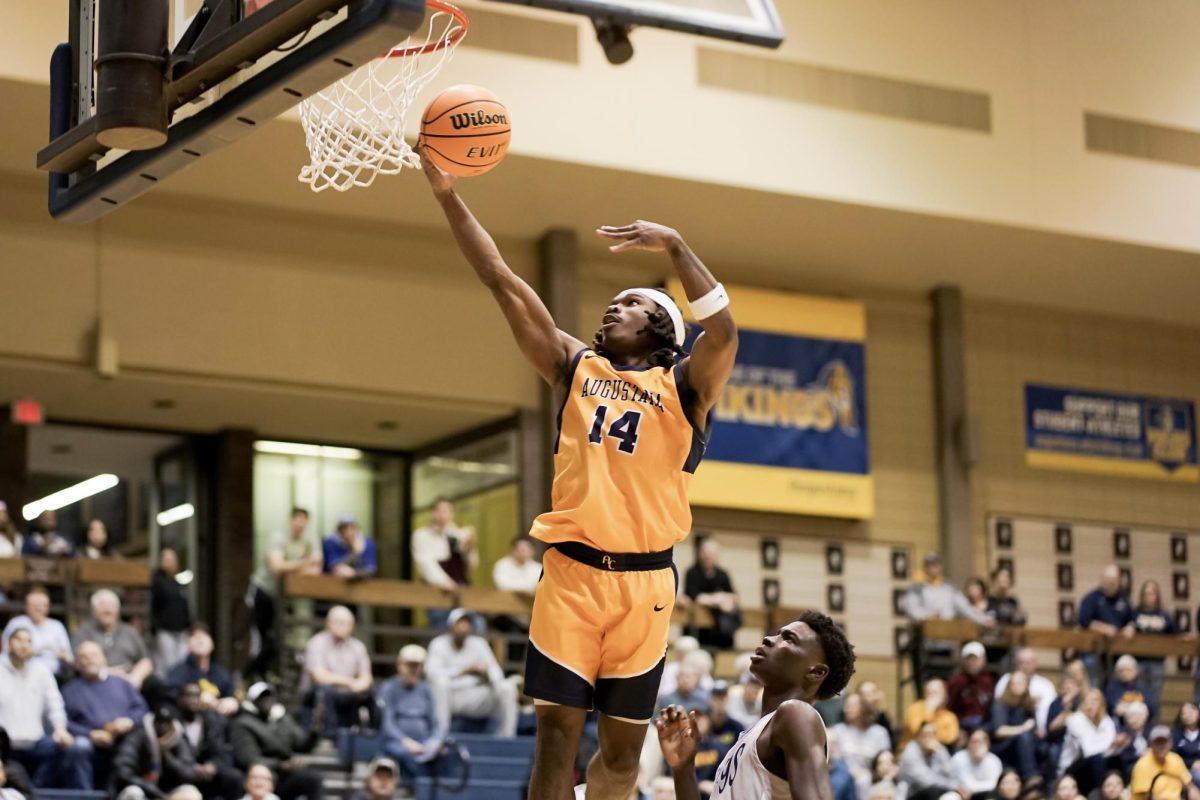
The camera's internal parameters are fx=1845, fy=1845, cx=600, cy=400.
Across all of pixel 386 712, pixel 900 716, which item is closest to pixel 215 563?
pixel 386 712

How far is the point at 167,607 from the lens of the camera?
16656 millimetres

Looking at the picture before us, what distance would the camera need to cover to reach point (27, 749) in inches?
530

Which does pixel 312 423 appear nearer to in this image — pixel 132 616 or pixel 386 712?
pixel 132 616

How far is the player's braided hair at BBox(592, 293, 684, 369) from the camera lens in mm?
6438

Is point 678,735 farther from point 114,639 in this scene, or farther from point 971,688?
point 971,688

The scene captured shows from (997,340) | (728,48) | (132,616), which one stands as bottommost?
(132,616)

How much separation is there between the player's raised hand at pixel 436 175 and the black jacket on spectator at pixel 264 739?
817 cm

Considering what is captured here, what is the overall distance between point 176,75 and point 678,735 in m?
2.82

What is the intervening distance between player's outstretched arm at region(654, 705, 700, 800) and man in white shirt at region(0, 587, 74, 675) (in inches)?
352

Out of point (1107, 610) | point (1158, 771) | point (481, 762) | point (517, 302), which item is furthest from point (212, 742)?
point (1107, 610)

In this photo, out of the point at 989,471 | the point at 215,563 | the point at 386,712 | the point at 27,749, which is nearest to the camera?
the point at 27,749

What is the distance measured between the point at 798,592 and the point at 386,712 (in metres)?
7.58

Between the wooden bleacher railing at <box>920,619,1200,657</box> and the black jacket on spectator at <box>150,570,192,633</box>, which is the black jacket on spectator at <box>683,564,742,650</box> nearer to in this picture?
the wooden bleacher railing at <box>920,619,1200,657</box>

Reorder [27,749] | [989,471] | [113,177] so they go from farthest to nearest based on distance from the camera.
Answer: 1. [989,471]
2. [27,749]
3. [113,177]
